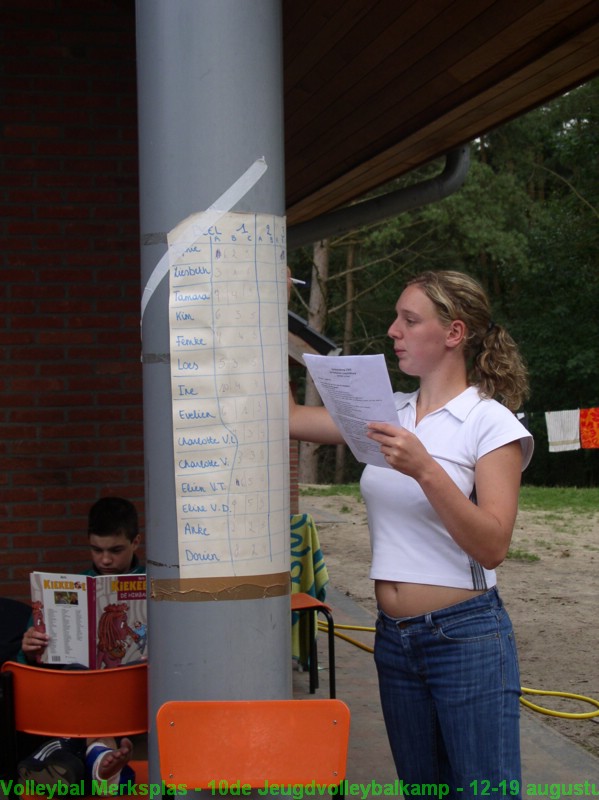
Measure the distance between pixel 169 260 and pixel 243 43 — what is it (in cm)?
52

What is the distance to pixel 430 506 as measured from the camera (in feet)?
7.81

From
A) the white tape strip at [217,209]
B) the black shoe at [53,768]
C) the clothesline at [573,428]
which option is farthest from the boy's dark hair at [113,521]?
the clothesline at [573,428]

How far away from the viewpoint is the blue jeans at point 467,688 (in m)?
2.33

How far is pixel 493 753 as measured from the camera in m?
2.32

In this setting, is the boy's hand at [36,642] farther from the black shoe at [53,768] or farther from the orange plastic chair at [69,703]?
the black shoe at [53,768]

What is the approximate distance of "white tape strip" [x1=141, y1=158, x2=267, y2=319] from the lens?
2221 mm

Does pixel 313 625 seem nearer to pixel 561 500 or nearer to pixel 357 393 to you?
pixel 357 393

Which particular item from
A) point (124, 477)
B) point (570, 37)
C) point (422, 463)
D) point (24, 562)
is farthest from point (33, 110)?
point (422, 463)

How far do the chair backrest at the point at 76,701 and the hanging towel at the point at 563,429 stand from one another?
49.7 feet

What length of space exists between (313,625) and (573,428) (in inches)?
536

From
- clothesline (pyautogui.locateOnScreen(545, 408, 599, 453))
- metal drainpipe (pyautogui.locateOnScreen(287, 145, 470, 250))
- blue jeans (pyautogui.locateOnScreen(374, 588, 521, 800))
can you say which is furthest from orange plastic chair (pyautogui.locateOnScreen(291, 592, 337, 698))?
clothesline (pyautogui.locateOnScreen(545, 408, 599, 453))

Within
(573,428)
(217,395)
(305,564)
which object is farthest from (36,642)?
(573,428)

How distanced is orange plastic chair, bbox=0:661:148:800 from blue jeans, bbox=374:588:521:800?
83 centimetres

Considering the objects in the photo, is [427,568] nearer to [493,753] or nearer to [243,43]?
[493,753]
